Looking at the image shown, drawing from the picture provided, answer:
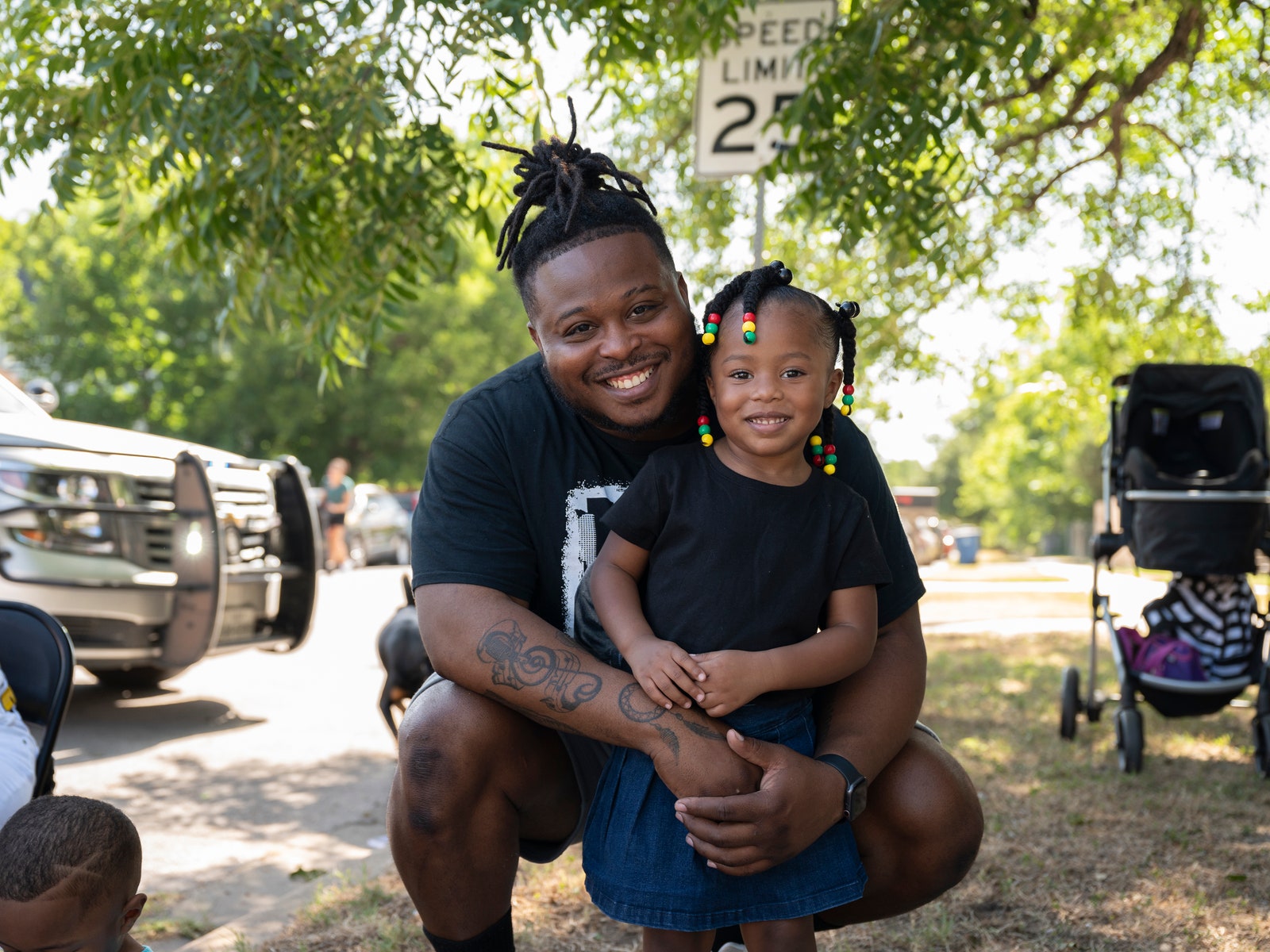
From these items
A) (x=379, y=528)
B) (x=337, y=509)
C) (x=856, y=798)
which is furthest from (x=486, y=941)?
(x=379, y=528)

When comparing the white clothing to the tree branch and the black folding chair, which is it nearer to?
the black folding chair

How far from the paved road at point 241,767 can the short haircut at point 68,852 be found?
58.8 inches

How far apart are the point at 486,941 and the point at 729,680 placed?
2.80ft

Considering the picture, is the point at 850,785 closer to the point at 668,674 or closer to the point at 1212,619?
the point at 668,674

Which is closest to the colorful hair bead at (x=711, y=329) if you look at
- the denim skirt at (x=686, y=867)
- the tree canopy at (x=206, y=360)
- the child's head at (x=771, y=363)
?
the child's head at (x=771, y=363)

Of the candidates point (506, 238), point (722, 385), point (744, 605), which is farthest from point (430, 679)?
point (506, 238)

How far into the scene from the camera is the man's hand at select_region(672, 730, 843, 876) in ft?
7.02

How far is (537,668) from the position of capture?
2383 millimetres

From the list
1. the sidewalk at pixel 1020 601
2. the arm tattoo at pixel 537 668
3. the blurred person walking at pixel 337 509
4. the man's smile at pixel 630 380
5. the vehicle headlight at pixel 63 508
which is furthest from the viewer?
the blurred person walking at pixel 337 509

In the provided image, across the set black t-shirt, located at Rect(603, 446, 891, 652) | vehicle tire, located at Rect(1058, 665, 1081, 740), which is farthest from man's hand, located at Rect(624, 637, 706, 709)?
vehicle tire, located at Rect(1058, 665, 1081, 740)

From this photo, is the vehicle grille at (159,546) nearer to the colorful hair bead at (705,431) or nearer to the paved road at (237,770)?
the paved road at (237,770)

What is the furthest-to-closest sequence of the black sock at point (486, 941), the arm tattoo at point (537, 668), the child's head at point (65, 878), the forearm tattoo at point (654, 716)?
1. the black sock at point (486, 941)
2. the arm tattoo at point (537, 668)
3. the forearm tattoo at point (654, 716)
4. the child's head at point (65, 878)

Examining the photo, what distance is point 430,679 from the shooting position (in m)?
2.68

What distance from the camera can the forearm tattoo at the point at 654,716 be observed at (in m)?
2.25
